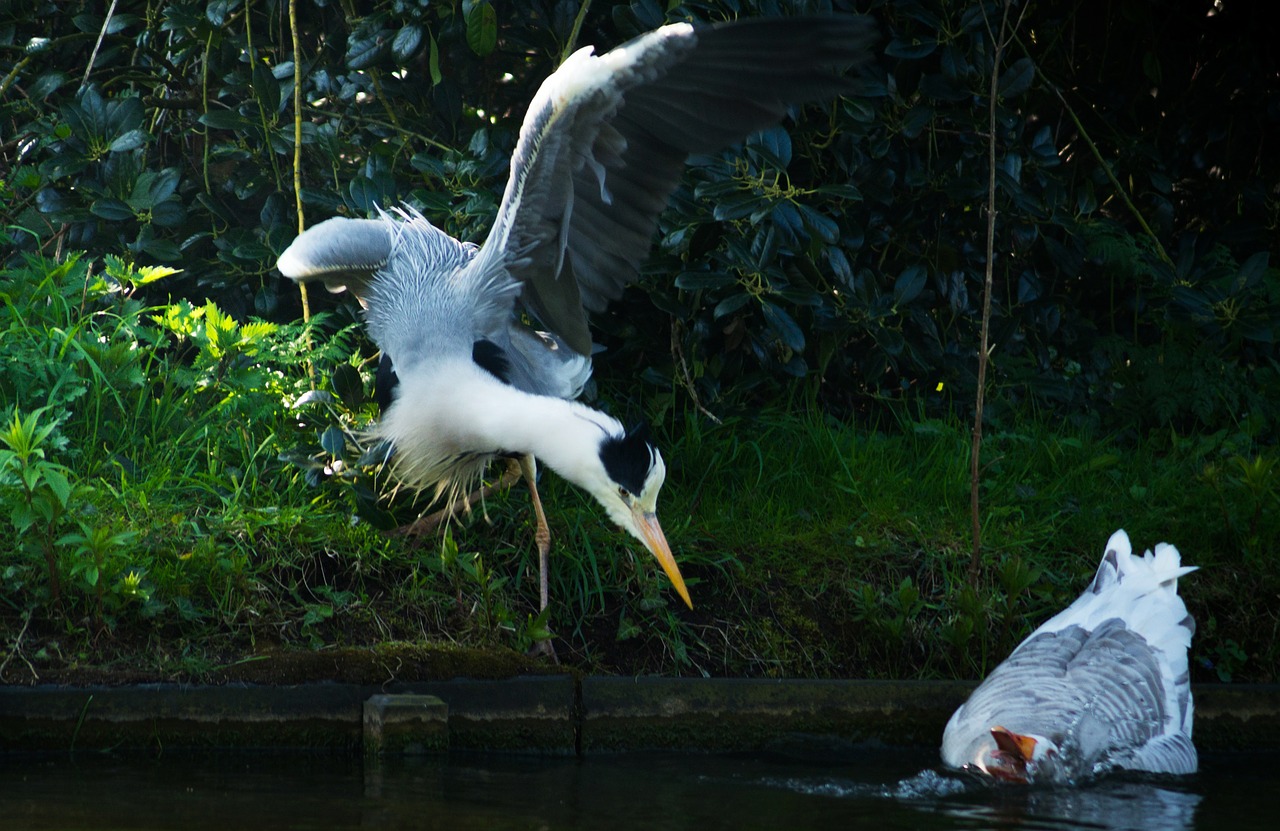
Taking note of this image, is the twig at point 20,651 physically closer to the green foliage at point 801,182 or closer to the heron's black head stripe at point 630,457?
the heron's black head stripe at point 630,457

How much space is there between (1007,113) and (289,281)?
Result: 297cm

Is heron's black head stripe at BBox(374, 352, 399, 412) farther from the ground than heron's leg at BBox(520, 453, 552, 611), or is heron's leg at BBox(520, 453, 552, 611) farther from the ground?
heron's black head stripe at BBox(374, 352, 399, 412)

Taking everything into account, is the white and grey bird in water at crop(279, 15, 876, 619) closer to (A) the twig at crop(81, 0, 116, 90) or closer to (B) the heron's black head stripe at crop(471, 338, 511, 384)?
(B) the heron's black head stripe at crop(471, 338, 511, 384)

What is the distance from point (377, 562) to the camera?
4082 mm

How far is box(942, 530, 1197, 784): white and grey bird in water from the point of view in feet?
11.3

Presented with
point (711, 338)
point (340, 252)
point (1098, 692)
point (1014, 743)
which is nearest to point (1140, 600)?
point (1098, 692)

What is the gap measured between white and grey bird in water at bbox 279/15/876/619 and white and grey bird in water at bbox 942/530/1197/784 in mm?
896

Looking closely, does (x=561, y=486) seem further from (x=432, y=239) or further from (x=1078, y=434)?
(x=1078, y=434)

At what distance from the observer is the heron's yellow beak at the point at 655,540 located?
3605mm

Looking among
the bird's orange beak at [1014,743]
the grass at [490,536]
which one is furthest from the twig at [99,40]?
the bird's orange beak at [1014,743]

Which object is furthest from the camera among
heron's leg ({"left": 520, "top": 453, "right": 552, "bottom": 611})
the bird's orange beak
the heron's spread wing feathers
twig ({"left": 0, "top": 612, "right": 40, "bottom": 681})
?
the heron's spread wing feathers

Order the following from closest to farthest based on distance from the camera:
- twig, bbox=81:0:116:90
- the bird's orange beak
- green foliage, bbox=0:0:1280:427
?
the bird's orange beak, green foliage, bbox=0:0:1280:427, twig, bbox=81:0:116:90

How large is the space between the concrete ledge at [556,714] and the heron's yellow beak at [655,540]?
294 mm

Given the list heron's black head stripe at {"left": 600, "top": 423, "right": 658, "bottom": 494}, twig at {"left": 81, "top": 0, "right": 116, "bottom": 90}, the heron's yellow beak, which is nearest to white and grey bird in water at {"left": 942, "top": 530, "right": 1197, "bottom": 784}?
the heron's yellow beak
